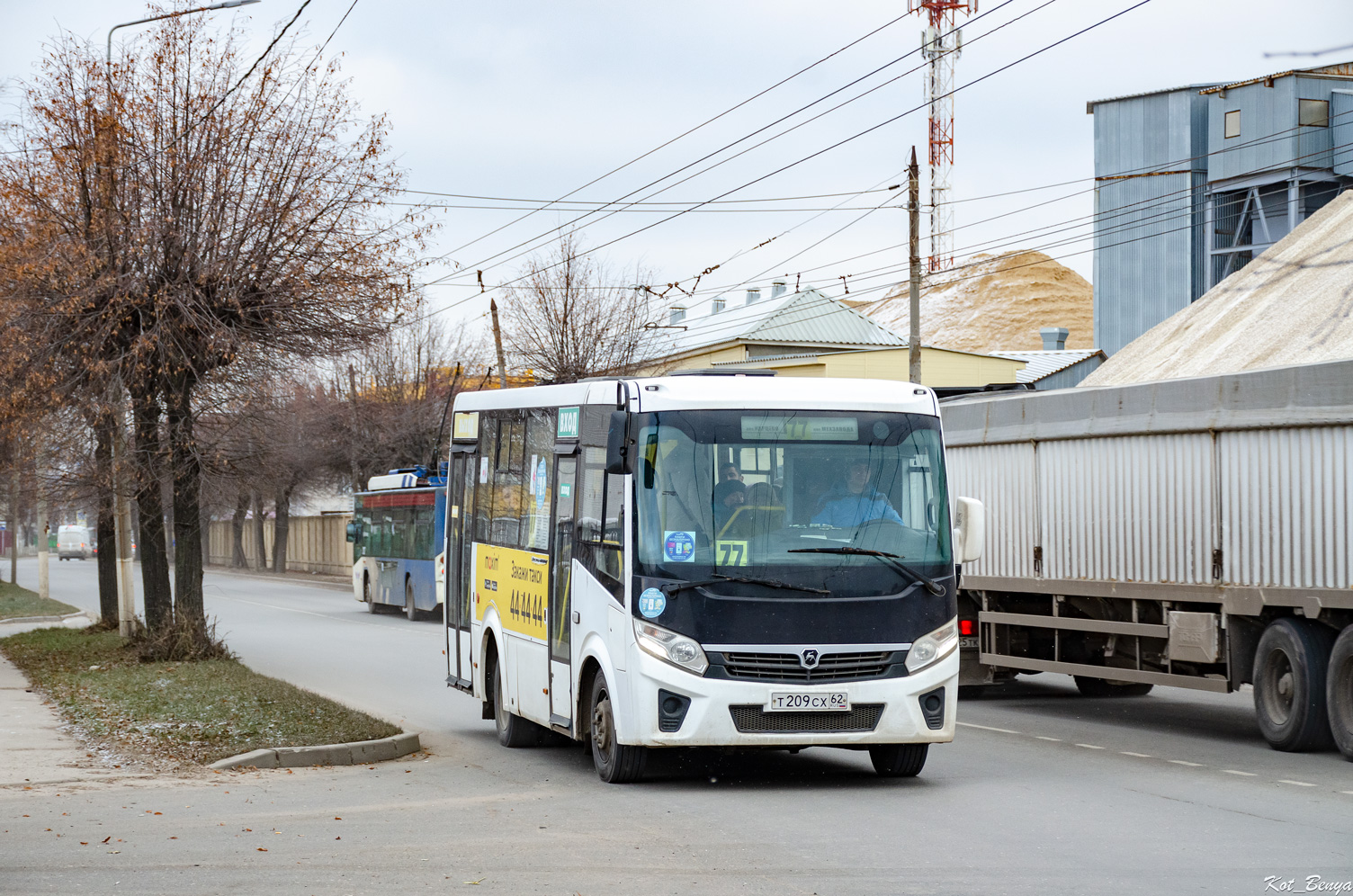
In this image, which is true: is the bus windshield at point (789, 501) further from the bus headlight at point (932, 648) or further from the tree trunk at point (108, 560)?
the tree trunk at point (108, 560)

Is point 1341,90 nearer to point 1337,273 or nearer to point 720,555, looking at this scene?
point 1337,273

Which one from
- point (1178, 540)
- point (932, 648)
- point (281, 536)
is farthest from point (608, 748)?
point (281, 536)

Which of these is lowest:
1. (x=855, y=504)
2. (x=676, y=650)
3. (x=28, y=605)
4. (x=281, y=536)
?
(x=28, y=605)

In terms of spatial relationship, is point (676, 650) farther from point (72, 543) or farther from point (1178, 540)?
point (72, 543)

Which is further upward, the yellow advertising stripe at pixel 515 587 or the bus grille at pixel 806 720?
the yellow advertising stripe at pixel 515 587

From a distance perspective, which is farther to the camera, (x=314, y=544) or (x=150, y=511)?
(x=314, y=544)

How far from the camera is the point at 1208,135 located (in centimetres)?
4609

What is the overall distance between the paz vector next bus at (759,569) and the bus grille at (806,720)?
0.01 meters

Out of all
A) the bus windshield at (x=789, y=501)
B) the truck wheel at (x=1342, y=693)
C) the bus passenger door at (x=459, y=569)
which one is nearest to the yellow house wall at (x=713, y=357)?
the bus passenger door at (x=459, y=569)

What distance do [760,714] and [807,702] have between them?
31cm

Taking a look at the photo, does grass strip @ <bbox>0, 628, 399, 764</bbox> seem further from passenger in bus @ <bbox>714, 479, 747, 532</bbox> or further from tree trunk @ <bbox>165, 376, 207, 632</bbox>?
passenger in bus @ <bbox>714, 479, 747, 532</bbox>

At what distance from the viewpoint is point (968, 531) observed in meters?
10.6

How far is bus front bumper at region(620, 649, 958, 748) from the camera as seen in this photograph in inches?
385

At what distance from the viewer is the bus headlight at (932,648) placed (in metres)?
10.1
